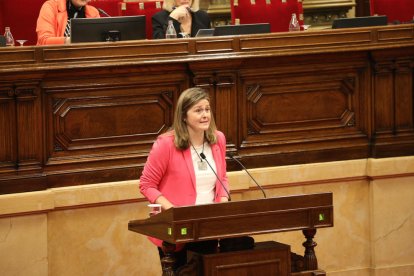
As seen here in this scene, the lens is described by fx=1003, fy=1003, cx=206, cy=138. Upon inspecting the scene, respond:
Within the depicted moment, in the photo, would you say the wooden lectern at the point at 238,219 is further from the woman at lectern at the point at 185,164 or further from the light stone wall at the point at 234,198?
the light stone wall at the point at 234,198

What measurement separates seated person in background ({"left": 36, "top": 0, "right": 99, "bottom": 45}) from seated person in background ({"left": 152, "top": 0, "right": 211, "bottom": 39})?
0.41m

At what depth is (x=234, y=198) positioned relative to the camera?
18.6 feet

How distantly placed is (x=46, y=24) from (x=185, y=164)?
222 cm

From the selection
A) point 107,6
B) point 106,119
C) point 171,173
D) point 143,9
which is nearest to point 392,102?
point 106,119

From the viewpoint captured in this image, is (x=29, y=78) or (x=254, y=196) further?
(x=254, y=196)

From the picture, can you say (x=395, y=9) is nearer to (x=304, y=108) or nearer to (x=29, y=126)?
(x=304, y=108)

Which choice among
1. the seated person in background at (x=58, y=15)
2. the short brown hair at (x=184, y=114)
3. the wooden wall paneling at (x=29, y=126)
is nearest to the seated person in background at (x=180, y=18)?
the seated person in background at (x=58, y=15)

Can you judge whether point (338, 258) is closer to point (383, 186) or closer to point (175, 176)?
point (383, 186)

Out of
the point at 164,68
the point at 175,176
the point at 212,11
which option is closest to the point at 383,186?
the point at 164,68

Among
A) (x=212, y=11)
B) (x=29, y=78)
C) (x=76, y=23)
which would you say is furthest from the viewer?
(x=212, y=11)

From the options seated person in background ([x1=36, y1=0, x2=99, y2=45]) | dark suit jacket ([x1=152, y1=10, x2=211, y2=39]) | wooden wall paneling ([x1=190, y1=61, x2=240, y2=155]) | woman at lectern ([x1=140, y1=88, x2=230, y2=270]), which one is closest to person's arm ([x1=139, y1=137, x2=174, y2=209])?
woman at lectern ([x1=140, y1=88, x2=230, y2=270])

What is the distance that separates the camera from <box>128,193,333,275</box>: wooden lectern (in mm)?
4008

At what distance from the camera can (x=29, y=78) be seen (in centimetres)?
518

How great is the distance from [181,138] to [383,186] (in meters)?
1.93
